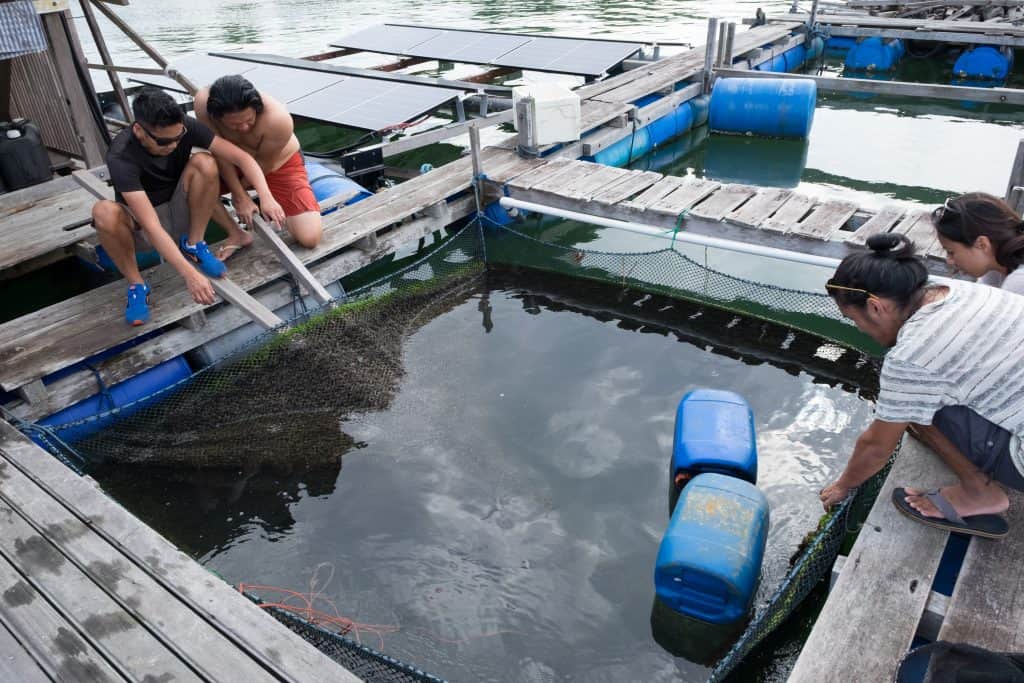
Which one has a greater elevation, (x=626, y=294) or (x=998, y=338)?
(x=998, y=338)

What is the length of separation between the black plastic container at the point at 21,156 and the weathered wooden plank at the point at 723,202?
274 inches

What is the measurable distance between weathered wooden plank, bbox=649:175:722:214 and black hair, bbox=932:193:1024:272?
3248 millimetres

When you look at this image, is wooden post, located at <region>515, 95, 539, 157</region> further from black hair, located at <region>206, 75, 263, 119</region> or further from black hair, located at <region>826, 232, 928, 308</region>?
black hair, located at <region>826, 232, 928, 308</region>

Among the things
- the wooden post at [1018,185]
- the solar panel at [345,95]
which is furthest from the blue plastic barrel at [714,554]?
Result: the solar panel at [345,95]

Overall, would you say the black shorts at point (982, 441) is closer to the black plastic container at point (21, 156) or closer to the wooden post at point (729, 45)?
the black plastic container at point (21, 156)

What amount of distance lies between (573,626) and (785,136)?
9130 millimetres

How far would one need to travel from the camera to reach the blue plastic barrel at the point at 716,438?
3.88m

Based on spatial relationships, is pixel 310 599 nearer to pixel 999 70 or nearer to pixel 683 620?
pixel 683 620

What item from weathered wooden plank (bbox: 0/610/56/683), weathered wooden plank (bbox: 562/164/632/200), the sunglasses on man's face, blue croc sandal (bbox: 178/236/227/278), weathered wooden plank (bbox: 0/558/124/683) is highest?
the sunglasses on man's face

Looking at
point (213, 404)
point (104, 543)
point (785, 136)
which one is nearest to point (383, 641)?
point (104, 543)

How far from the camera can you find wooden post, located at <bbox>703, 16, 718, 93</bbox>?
1053 centimetres

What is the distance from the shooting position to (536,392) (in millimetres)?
5293

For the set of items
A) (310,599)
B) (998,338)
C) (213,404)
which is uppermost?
(998,338)

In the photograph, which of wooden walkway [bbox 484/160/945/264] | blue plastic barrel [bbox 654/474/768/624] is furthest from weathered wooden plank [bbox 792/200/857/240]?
blue plastic barrel [bbox 654/474/768/624]
